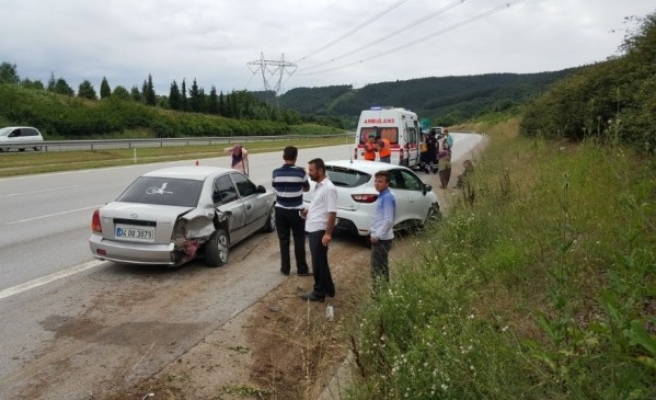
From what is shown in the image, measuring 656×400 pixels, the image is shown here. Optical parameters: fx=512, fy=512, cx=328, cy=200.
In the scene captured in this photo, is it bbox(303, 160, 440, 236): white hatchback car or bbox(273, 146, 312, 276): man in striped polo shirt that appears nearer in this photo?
bbox(273, 146, 312, 276): man in striped polo shirt

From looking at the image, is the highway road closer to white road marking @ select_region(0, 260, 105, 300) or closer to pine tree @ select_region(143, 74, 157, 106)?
white road marking @ select_region(0, 260, 105, 300)

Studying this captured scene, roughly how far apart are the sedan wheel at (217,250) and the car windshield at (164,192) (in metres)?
0.57

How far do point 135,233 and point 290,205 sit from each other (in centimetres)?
212

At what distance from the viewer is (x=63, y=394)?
160 inches

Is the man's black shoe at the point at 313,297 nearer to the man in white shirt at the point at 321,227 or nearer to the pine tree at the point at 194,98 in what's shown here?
Answer: the man in white shirt at the point at 321,227

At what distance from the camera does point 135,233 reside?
6895 mm

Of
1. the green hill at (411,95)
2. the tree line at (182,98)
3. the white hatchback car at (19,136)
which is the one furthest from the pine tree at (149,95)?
the green hill at (411,95)

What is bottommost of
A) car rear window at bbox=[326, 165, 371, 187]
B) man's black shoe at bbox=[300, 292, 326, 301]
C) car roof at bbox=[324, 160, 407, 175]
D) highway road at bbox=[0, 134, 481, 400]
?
man's black shoe at bbox=[300, 292, 326, 301]

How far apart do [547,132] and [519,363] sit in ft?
49.8

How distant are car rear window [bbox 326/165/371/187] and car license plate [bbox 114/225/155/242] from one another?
3679 millimetres

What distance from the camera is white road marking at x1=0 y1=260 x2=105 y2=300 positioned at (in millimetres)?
6239

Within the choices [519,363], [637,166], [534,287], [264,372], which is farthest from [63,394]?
[637,166]

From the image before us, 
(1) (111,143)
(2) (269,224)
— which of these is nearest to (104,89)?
(1) (111,143)

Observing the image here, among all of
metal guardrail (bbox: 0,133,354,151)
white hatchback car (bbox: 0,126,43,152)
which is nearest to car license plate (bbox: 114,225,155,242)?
metal guardrail (bbox: 0,133,354,151)
